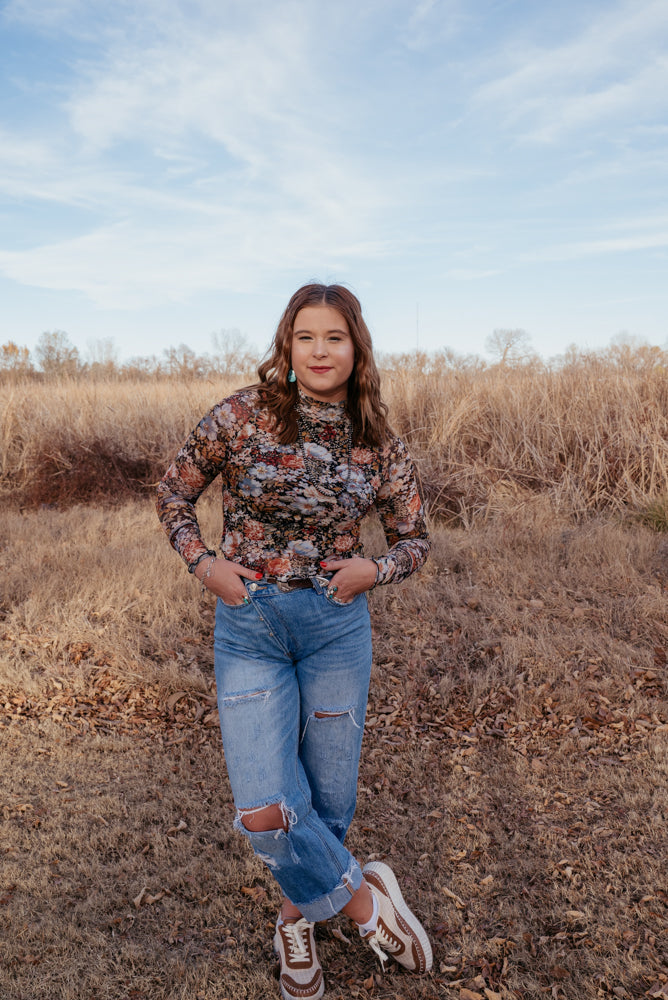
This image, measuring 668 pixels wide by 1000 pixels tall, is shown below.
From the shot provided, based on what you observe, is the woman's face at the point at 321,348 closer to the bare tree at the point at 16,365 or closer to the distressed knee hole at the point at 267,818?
the distressed knee hole at the point at 267,818

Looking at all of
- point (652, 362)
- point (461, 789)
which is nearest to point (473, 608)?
point (461, 789)

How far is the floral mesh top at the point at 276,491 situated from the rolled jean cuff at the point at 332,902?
882 mm

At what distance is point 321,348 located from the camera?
6.91 ft

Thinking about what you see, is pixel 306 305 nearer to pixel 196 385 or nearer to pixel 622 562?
pixel 622 562

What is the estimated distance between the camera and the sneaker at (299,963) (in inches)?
88.4

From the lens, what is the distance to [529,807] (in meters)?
3.32

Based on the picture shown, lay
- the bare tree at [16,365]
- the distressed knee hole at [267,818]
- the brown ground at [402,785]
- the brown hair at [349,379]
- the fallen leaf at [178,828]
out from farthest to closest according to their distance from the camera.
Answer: the bare tree at [16,365], the fallen leaf at [178,828], the brown ground at [402,785], the brown hair at [349,379], the distressed knee hole at [267,818]

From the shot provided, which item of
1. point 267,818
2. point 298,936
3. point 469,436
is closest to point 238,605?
point 267,818

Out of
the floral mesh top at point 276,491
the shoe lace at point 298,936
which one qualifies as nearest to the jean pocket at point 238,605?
the floral mesh top at point 276,491

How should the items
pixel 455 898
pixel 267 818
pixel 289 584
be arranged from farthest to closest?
pixel 455 898 → pixel 289 584 → pixel 267 818

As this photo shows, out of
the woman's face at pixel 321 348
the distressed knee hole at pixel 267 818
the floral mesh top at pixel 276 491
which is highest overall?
the woman's face at pixel 321 348

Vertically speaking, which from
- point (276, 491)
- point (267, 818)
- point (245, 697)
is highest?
point (276, 491)

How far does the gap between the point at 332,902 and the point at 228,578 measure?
3.25 ft

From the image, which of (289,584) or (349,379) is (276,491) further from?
(349,379)
